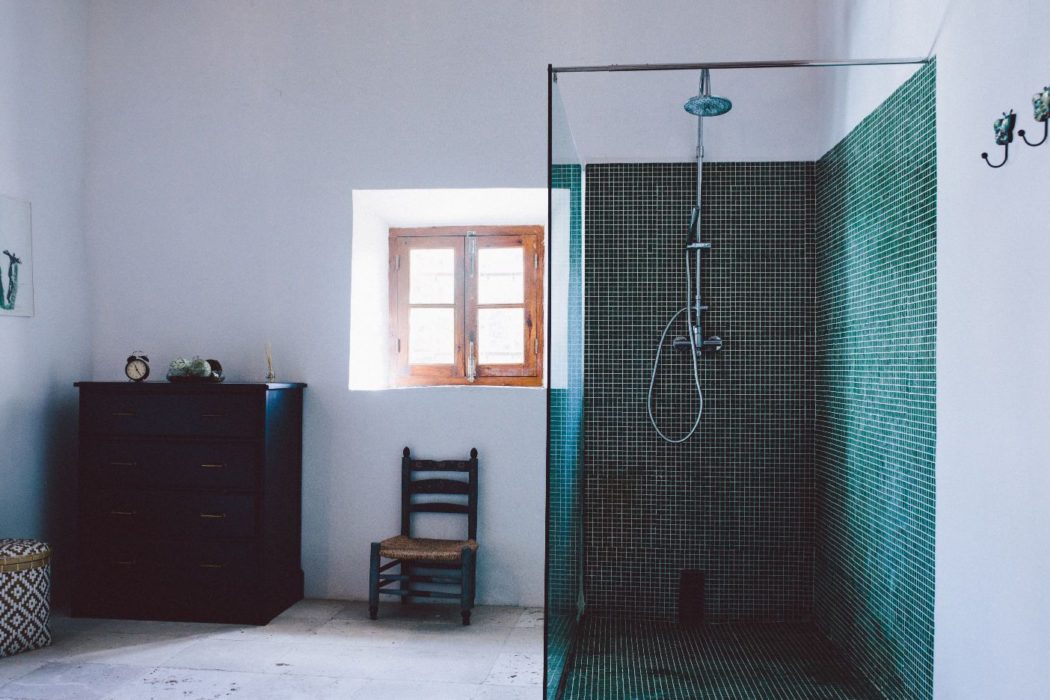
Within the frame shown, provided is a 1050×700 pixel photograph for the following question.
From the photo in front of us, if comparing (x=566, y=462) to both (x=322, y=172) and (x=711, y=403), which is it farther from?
(x=322, y=172)

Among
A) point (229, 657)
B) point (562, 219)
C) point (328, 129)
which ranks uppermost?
point (328, 129)

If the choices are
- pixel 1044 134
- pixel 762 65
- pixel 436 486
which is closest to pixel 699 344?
pixel 762 65

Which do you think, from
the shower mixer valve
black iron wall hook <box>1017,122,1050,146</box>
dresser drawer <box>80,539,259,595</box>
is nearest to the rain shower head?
the shower mixer valve

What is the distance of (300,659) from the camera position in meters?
3.07

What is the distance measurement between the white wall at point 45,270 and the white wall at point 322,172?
0.12m

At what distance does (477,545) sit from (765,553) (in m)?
1.29

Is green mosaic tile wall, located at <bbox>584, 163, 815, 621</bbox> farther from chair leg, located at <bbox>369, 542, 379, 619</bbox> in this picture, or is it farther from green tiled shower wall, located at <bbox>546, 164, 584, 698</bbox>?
chair leg, located at <bbox>369, 542, 379, 619</bbox>

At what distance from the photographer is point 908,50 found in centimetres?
257

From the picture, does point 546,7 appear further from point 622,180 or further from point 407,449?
point 407,449

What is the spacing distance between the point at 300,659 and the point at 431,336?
5.89ft

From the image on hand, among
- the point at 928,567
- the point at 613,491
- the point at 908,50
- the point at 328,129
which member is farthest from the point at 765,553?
the point at 328,129

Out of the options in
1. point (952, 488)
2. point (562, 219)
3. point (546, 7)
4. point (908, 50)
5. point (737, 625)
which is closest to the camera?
point (952, 488)

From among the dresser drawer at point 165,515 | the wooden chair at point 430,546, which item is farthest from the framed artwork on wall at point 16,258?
the wooden chair at point 430,546

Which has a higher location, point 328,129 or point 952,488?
point 328,129
